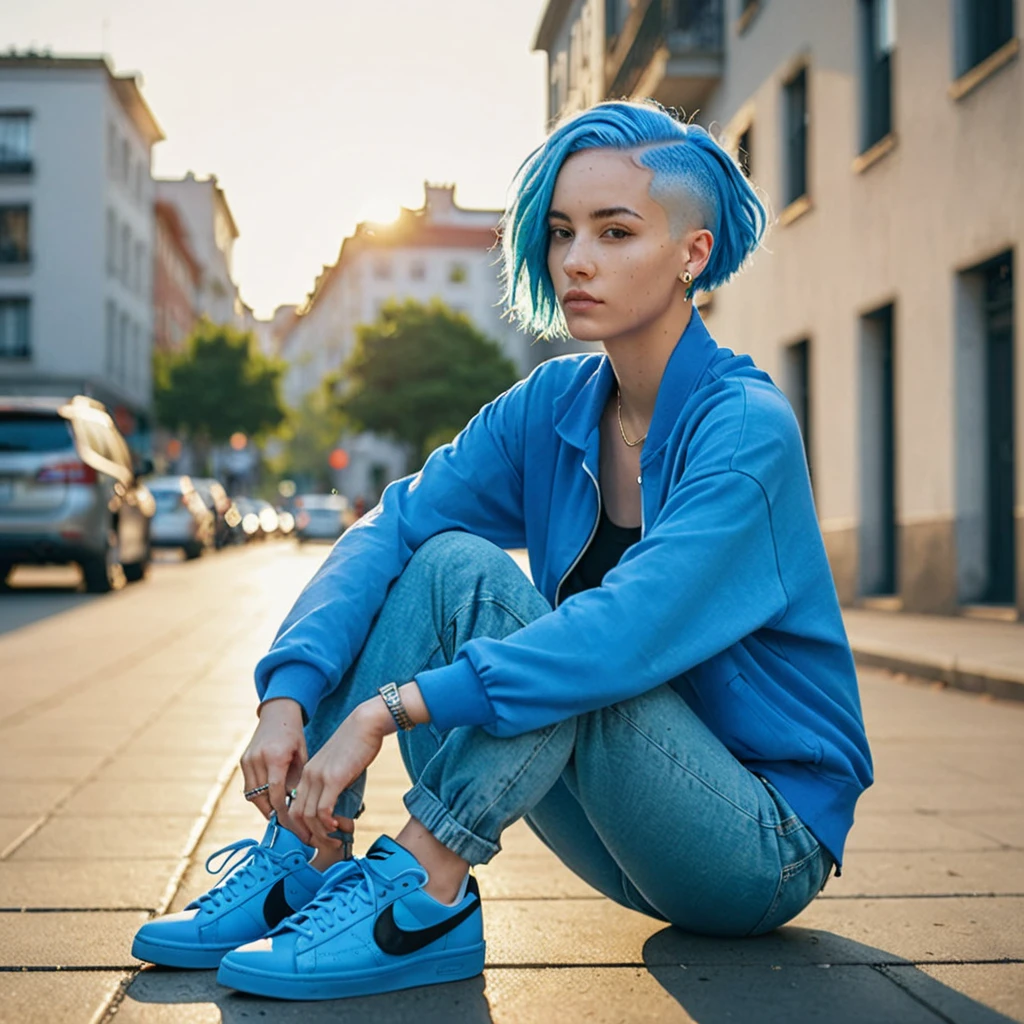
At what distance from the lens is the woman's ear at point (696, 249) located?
2.66 metres

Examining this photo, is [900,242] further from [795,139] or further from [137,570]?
[137,570]

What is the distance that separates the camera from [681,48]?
20.2 meters

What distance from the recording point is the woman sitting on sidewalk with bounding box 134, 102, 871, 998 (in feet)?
7.36

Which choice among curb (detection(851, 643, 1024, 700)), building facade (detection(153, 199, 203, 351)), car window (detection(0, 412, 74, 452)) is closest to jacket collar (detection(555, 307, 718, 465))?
curb (detection(851, 643, 1024, 700))

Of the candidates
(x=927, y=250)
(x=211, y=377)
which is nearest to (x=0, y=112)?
(x=211, y=377)

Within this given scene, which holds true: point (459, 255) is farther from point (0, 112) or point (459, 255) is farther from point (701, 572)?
point (701, 572)

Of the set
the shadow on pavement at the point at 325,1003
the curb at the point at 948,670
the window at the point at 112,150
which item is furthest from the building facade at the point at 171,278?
the shadow on pavement at the point at 325,1003

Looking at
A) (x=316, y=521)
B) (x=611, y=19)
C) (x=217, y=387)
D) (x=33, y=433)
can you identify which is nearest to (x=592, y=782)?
(x=33, y=433)

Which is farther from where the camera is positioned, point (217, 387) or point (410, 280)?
point (410, 280)

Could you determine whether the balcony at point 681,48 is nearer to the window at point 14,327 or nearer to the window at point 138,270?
the window at point 14,327

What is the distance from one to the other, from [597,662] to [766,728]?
397 mm

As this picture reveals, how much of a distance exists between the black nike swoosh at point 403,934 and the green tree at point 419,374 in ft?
182

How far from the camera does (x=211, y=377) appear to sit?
181 ft

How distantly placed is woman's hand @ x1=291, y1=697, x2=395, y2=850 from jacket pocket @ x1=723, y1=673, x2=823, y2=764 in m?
0.57
